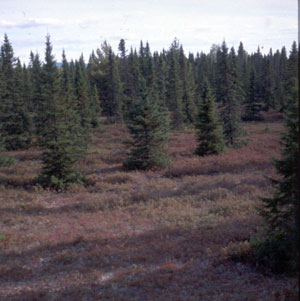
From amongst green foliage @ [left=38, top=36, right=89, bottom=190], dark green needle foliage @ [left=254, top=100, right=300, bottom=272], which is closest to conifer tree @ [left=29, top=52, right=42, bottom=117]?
green foliage @ [left=38, top=36, right=89, bottom=190]

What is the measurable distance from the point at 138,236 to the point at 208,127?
17452mm

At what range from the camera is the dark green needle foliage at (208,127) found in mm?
27031

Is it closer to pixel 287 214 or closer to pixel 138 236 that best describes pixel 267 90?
pixel 138 236

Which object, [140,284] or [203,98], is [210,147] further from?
[140,284]

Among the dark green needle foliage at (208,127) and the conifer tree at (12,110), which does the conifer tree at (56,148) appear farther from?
the conifer tree at (12,110)

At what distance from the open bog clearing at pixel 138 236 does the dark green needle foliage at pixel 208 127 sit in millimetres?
4500

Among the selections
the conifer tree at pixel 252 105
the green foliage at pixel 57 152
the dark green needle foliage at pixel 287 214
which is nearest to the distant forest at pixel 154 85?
the conifer tree at pixel 252 105

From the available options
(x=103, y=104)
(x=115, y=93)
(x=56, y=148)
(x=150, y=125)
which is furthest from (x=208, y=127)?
(x=103, y=104)

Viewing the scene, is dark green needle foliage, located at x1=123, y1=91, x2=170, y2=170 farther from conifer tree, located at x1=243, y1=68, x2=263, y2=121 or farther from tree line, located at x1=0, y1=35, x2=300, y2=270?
conifer tree, located at x1=243, y1=68, x2=263, y2=121

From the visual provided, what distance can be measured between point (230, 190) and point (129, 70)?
4956 cm

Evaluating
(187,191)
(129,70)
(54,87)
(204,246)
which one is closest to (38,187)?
(54,87)

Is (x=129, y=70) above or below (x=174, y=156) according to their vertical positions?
above

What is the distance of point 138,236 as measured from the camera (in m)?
11.4

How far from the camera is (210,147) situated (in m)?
27.7
